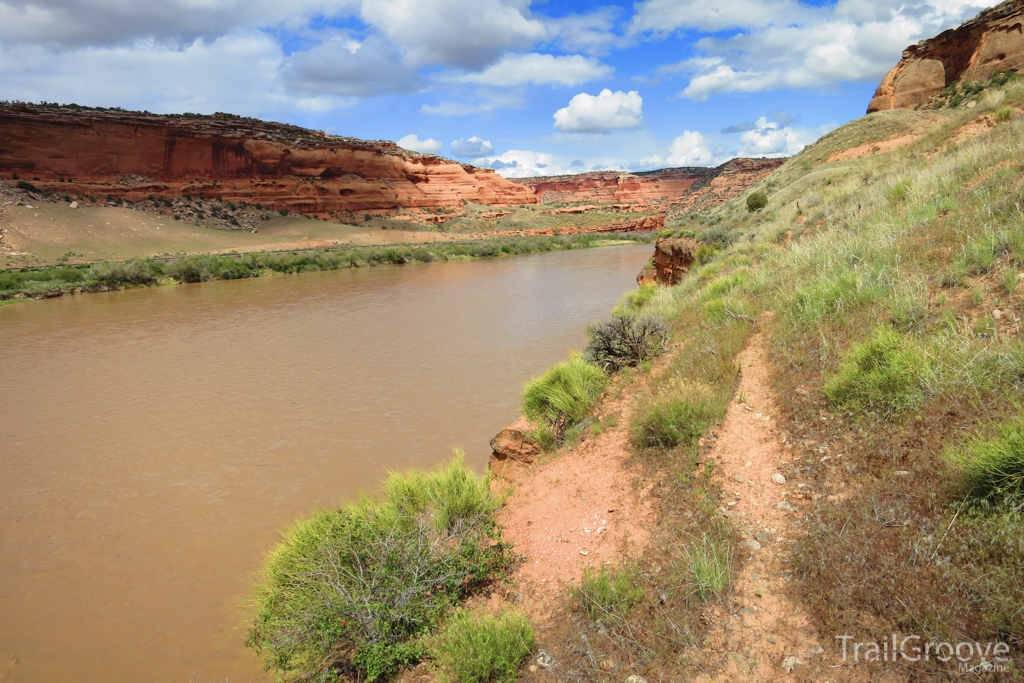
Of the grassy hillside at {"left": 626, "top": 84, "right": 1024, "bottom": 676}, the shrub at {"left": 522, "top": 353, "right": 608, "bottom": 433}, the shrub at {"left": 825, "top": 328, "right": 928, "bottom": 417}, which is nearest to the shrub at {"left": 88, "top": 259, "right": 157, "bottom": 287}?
the shrub at {"left": 522, "top": 353, "right": 608, "bottom": 433}

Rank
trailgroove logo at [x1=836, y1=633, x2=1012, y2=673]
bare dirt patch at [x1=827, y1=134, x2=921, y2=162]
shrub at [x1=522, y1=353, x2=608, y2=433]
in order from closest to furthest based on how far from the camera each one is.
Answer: trailgroove logo at [x1=836, y1=633, x2=1012, y2=673] < shrub at [x1=522, y1=353, x2=608, y2=433] < bare dirt patch at [x1=827, y1=134, x2=921, y2=162]

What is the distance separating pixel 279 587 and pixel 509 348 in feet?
30.7

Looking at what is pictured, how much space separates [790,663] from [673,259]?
14469 millimetres

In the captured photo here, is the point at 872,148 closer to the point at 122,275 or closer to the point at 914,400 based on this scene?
the point at 914,400

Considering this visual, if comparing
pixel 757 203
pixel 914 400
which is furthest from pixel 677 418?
pixel 757 203

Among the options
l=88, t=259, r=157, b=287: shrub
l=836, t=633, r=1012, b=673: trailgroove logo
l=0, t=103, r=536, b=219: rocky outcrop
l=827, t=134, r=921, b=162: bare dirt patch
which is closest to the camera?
l=836, t=633, r=1012, b=673: trailgroove logo

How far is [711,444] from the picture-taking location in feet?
13.7

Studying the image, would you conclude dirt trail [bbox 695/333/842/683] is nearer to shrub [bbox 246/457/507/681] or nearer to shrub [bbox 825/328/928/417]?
shrub [bbox 825/328/928/417]

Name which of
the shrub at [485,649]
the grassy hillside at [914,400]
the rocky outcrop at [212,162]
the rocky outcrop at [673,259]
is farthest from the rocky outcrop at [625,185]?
the shrub at [485,649]

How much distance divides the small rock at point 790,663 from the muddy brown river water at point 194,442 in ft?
11.4

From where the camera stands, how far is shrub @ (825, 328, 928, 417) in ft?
11.7

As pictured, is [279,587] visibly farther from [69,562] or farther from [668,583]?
[69,562]

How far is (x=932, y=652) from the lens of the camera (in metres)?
2.10

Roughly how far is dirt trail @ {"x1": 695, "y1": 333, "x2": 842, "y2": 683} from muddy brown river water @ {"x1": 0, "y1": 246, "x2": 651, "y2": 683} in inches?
129
